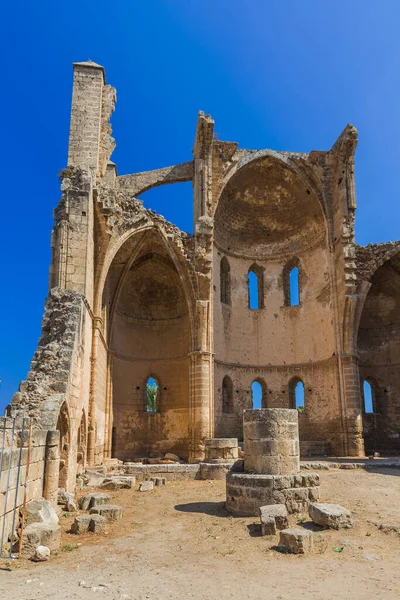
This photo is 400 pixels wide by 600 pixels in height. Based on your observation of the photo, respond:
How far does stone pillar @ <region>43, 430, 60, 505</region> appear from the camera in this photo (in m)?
8.46

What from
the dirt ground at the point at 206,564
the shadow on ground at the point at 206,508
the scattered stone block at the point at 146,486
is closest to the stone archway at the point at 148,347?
the scattered stone block at the point at 146,486

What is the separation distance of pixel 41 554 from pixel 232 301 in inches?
656

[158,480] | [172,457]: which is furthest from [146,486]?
[172,457]

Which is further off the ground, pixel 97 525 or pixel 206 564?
pixel 97 525

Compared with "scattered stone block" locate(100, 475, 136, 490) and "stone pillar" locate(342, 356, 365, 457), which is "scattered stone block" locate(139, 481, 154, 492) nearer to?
"scattered stone block" locate(100, 475, 136, 490)

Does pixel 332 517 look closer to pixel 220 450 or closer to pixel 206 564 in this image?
pixel 206 564

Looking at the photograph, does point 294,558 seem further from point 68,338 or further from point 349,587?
point 68,338

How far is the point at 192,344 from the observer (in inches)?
730

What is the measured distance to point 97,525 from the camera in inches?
292

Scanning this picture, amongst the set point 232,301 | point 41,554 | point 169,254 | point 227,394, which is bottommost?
point 41,554

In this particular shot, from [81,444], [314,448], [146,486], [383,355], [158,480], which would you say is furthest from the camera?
[383,355]

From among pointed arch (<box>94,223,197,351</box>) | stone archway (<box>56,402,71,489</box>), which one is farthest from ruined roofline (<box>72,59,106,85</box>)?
stone archway (<box>56,402,71,489</box>)

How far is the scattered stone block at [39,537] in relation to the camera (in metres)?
6.04

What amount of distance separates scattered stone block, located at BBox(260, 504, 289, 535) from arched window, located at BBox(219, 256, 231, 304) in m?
14.6
